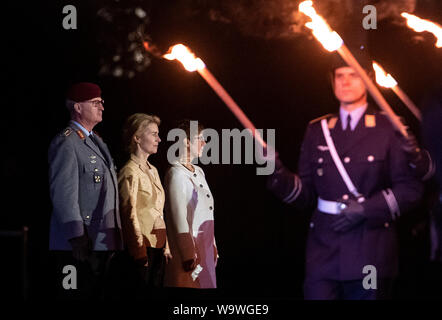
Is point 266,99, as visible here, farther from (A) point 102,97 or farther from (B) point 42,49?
(B) point 42,49

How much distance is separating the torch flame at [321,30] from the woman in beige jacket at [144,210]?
141 cm

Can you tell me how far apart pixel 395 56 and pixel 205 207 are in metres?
1.83

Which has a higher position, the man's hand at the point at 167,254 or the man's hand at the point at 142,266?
the man's hand at the point at 167,254

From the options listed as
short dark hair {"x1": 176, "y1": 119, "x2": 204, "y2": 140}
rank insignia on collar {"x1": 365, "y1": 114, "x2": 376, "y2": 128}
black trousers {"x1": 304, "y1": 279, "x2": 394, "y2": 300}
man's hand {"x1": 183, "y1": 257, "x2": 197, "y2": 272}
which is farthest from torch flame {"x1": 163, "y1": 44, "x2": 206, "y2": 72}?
black trousers {"x1": 304, "y1": 279, "x2": 394, "y2": 300}

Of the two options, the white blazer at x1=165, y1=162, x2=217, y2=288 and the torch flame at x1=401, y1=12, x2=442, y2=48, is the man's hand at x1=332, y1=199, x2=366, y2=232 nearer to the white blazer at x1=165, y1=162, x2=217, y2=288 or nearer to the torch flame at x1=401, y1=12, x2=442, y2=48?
the white blazer at x1=165, y1=162, x2=217, y2=288

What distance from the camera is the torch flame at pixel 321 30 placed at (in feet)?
16.6

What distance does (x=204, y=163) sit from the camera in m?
5.26

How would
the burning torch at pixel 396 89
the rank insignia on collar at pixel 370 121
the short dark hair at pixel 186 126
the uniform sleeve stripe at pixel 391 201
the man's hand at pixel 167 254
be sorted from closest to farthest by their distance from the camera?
the uniform sleeve stripe at pixel 391 201, the rank insignia on collar at pixel 370 121, the man's hand at pixel 167 254, the burning torch at pixel 396 89, the short dark hair at pixel 186 126

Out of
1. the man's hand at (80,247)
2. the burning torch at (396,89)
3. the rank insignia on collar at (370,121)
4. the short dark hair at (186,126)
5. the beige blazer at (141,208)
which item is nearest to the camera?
the man's hand at (80,247)

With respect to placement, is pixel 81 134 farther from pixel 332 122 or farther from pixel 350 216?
pixel 350 216

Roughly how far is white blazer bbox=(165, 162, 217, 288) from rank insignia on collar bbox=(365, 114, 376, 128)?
49.5 inches

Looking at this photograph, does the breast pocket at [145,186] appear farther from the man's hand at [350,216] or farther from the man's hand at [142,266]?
the man's hand at [350,216]

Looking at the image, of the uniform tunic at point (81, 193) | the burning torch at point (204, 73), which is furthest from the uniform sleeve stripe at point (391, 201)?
the uniform tunic at point (81, 193)

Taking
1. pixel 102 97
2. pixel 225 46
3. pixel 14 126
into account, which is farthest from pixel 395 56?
pixel 14 126
